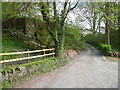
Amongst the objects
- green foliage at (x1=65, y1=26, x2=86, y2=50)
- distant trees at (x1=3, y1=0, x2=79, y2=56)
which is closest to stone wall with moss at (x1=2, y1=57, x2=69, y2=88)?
distant trees at (x1=3, y1=0, x2=79, y2=56)

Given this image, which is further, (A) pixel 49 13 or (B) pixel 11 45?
(B) pixel 11 45

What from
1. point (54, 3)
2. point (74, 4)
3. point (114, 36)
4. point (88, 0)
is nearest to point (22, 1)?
point (54, 3)

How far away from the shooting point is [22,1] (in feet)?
20.0

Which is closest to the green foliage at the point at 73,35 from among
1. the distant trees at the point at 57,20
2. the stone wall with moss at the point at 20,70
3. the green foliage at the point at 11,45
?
the distant trees at the point at 57,20

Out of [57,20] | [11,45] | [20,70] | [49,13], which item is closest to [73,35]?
[57,20]

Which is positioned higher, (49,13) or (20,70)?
(49,13)

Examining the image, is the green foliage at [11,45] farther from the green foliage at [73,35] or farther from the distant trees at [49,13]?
the green foliage at [73,35]

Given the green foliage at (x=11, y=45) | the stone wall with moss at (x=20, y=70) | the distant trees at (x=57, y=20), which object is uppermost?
the distant trees at (x=57, y=20)

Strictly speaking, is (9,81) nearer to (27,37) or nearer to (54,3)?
(54,3)

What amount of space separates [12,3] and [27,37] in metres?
4.74

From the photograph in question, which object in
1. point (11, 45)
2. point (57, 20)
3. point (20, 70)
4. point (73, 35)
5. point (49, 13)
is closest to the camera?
point (20, 70)

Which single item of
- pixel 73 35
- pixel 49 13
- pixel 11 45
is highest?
pixel 49 13

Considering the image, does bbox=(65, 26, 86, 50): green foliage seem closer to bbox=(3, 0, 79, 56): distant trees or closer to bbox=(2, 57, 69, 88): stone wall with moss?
bbox=(3, 0, 79, 56): distant trees

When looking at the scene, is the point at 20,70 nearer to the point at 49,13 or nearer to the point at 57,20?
the point at 49,13
